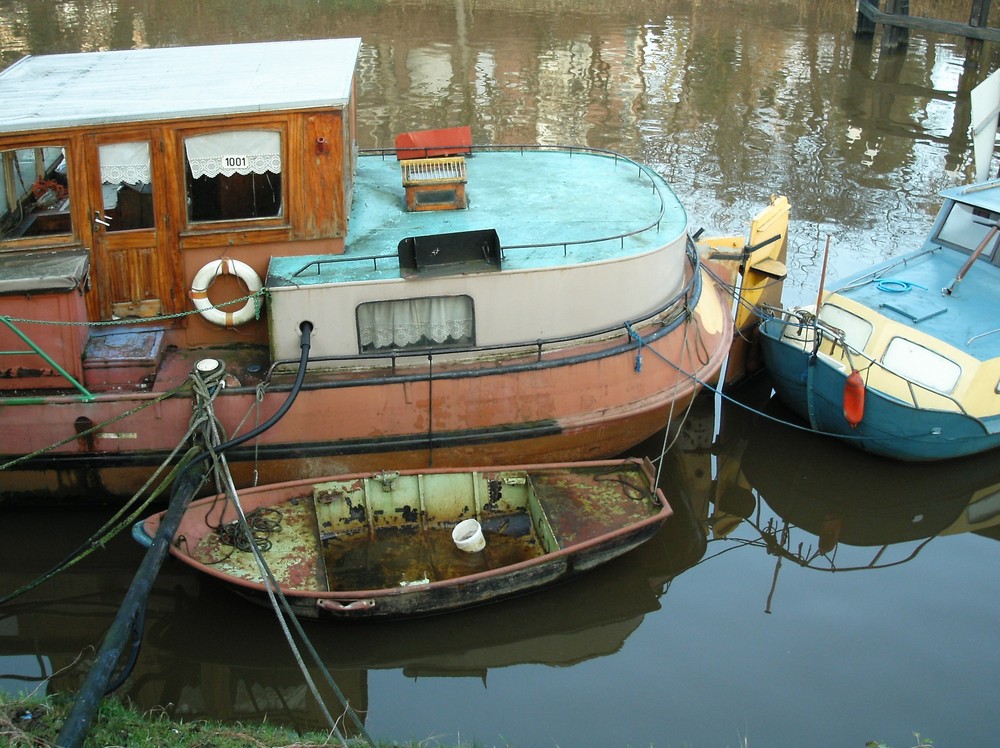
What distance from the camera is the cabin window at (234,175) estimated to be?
8398 millimetres

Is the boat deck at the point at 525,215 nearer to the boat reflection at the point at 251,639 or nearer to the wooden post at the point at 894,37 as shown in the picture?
the boat reflection at the point at 251,639

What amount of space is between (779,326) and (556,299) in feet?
10.8

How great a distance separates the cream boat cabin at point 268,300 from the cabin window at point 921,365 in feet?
→ 8.69

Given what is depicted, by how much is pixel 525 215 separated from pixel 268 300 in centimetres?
279

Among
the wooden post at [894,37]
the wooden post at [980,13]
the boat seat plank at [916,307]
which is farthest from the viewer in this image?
the wooden post at [894,37]

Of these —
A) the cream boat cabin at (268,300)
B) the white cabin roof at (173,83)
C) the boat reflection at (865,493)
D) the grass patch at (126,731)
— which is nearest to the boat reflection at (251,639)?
the grass patch at (126,731)

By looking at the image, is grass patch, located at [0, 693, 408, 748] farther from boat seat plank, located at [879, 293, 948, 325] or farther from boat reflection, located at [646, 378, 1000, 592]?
boat seat plank, located at [879, 293, 948, 325]

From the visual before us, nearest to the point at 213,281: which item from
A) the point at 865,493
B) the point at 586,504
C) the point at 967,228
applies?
the point at 586,504

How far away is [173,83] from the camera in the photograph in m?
8.94

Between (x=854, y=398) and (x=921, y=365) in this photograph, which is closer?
(x=854, y=398)

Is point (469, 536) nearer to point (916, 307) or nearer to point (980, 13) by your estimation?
→ point (916, 307)

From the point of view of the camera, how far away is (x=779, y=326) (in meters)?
10.8

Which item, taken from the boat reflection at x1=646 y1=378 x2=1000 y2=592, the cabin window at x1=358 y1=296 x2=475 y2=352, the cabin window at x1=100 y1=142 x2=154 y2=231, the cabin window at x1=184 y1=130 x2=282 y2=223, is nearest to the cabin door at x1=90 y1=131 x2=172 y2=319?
the cabin window at x1=100 y1=142 x2=154 y2=231

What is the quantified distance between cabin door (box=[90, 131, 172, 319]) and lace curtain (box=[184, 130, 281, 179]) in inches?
12.6
